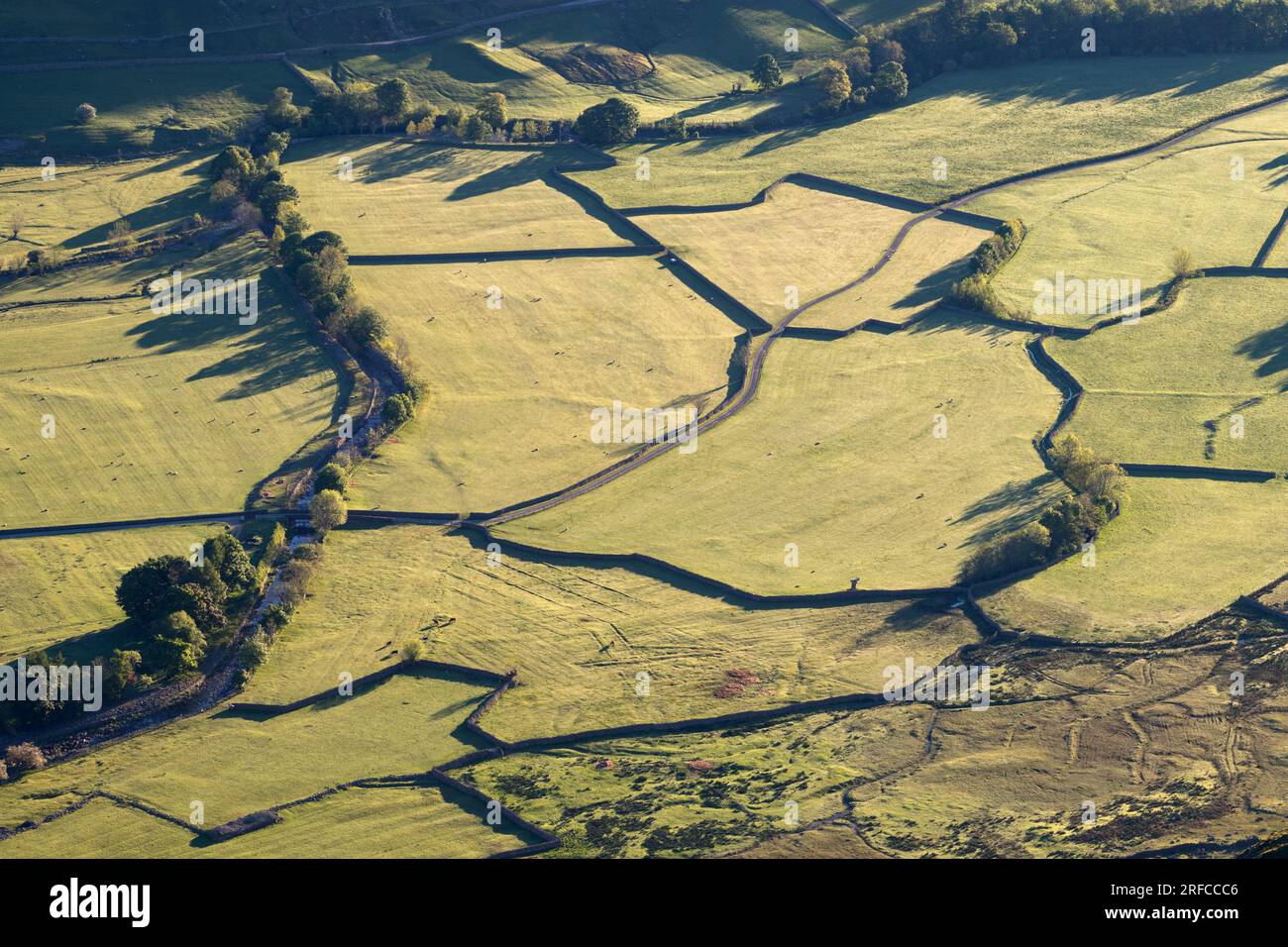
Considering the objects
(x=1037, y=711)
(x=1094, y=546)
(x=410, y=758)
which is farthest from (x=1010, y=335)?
(x=410, y=758)

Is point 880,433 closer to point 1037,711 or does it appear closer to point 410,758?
point 1037,711

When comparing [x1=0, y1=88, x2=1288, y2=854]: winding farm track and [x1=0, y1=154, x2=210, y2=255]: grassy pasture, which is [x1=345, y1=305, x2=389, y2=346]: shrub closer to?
[x1=0, y1=88, x2=1288, y2=854]: winding farm track

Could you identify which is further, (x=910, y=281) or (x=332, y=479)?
(x=910, y=281)

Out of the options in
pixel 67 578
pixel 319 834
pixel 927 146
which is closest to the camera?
pixel 319 834

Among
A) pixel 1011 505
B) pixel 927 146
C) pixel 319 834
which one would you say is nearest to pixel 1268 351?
pixel 1011 505

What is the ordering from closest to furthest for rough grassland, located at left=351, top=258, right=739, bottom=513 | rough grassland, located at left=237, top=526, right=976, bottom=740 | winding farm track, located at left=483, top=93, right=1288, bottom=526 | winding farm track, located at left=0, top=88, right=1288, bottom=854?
winding farm track, located at left=0, top=88, right=1288, bottom=854, rough grassland, located at left=237, top=526, right=976, bottom=740, winding farm track, located at left=483, top=93, right=1288, bottom=526, rough grassland, located at left=351, top=258, right=739, bottom=513

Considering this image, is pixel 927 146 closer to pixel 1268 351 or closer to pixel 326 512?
pixel 1268 351

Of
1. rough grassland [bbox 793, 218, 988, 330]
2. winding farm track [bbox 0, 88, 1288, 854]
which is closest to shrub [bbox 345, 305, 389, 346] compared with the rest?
winding farm track [bbox 0, 88, 1288, 854]
